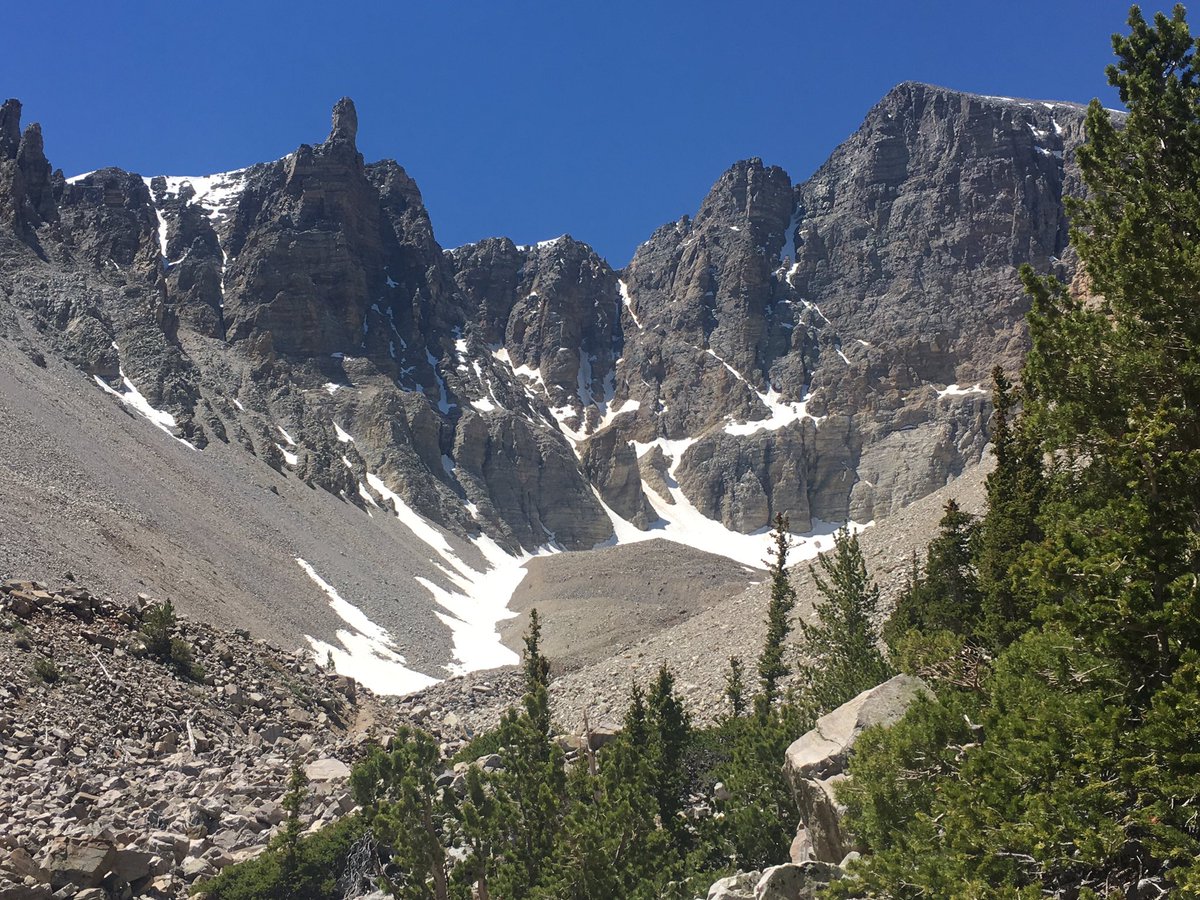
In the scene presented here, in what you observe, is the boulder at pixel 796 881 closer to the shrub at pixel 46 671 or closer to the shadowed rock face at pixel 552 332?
the shrub at pixel 46 671

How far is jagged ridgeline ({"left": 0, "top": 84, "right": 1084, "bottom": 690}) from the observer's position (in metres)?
68.1

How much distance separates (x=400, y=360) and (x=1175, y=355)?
153m

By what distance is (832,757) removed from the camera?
13180mm

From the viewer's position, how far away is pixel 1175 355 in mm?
9000

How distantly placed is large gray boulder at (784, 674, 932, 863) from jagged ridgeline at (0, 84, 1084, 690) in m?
42.9

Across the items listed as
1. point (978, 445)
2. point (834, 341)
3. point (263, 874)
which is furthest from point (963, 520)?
point (834, 341)

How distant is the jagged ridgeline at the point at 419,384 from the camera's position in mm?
68062

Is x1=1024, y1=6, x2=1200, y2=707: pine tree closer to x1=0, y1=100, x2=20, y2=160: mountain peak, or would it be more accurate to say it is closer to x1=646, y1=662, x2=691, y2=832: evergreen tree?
x1=646, y1=662, x2=691, y2=832: evergreen tree

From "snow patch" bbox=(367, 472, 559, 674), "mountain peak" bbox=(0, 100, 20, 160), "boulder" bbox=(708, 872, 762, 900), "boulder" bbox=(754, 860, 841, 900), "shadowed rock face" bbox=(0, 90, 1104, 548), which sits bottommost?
"boulder" bbox=(708, 872, 762, 900)

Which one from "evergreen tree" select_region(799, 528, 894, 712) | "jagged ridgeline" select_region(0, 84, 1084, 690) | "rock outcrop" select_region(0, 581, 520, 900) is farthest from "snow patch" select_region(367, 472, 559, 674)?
"evergreen tree" select_region(799, 528, 894, 712)

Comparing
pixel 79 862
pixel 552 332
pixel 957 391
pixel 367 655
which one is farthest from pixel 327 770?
pixel 552 332

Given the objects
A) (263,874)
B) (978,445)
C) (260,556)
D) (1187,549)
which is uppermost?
(978,445)

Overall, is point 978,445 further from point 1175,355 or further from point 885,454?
point 1175,355

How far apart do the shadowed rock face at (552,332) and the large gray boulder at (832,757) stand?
93.4m
